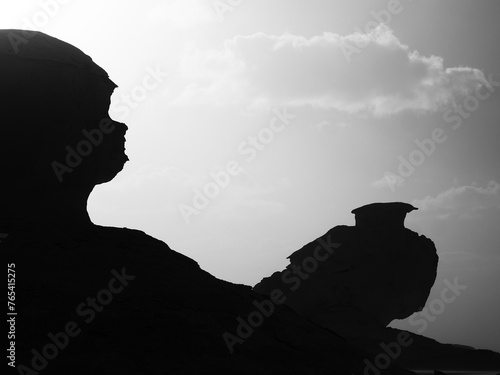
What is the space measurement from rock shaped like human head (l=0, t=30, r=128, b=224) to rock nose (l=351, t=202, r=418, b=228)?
2775 centimetres

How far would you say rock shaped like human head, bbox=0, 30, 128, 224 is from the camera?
677 inches

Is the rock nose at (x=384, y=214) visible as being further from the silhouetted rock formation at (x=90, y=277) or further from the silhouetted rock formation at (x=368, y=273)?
the silhouetted rock formation at (x=90, y=277)

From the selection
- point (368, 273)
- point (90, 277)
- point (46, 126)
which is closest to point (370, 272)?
point (368, 273)

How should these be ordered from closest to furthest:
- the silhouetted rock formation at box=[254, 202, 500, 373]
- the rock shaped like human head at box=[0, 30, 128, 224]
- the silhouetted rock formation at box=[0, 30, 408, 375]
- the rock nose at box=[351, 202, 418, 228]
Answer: the silhouetted rock formation at box=[0, 30, 408, 375] → the rock shaped like human head at box=[0, 30, 128, 224] → the silhouetted rock formation at box=[254, 202, 500, 373] → the rock nose at box=[351, 202, 418, 228]

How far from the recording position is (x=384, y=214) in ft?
140

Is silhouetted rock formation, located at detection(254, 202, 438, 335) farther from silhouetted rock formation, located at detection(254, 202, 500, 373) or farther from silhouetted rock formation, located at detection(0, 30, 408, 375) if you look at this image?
silhouetted rock formation, located at detection(0, 30, 408, 375)

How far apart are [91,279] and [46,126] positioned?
21.0ft

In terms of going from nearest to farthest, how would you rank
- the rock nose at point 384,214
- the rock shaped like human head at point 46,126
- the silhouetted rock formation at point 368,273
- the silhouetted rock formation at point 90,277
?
the silhouetted rock formation at point 90,277, the rock shaped like human head at point 46,126, the silhouetted rock formation at point 368,273, the rock nose at point 384,214

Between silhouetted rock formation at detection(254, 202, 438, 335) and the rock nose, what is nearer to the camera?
silhouetted rock formation at detection(254, 202, 438, 335)

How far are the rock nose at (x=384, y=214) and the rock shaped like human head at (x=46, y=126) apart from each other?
27746mm

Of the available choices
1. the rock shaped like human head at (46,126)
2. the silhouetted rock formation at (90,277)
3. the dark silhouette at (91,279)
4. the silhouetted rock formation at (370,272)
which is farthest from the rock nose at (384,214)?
the rock shaped like human head at (46,126)

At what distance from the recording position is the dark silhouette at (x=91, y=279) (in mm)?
11141

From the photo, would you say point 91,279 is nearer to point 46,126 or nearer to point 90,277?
point 90,277

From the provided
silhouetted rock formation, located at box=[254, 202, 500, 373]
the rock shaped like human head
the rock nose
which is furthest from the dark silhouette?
the rock nose
